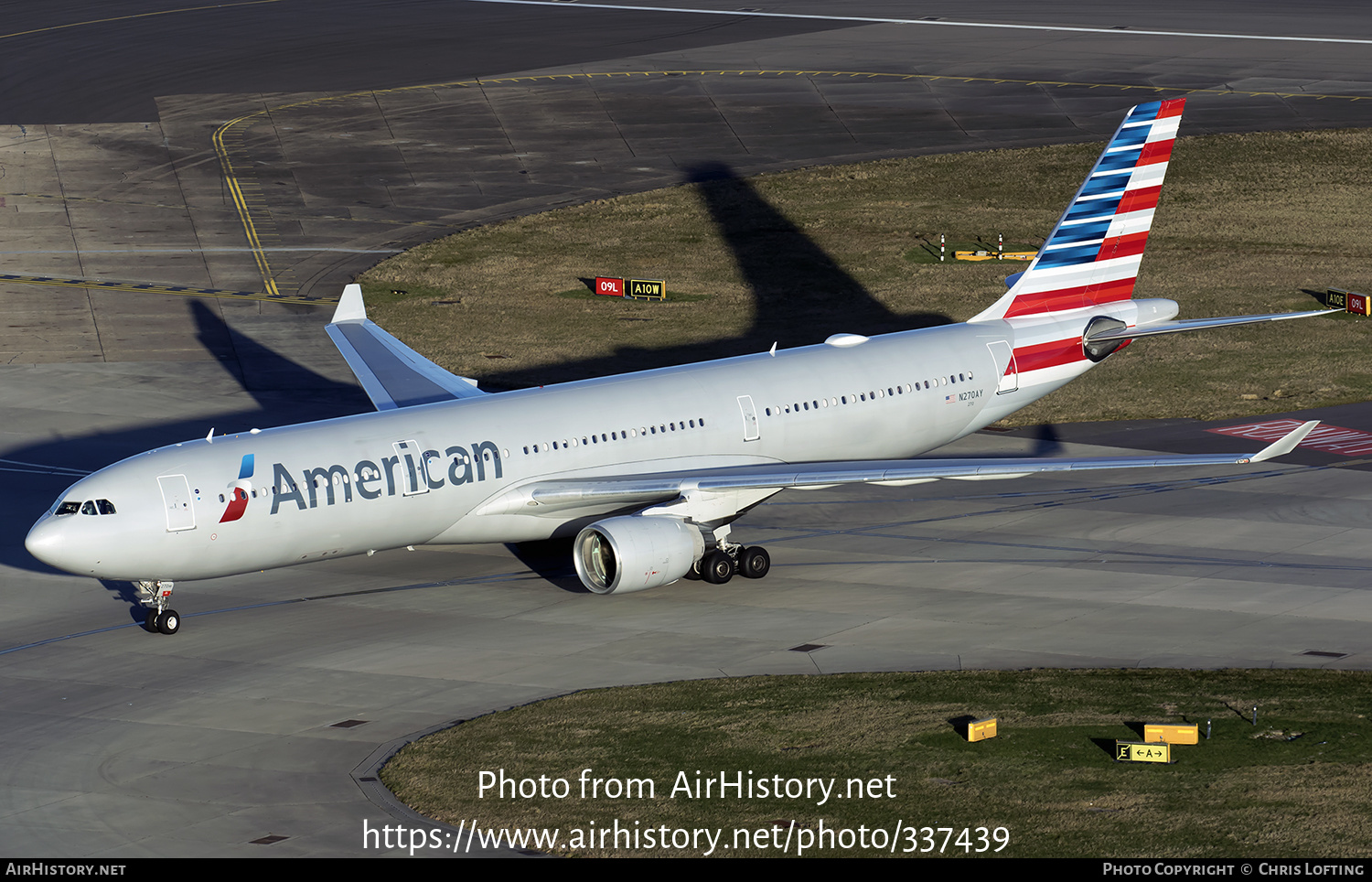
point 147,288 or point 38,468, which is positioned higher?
point 147,288

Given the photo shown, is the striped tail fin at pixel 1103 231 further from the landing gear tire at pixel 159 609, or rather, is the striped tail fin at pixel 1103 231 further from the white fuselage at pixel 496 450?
the landing gear tire at pixel 159 609

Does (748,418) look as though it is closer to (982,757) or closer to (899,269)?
(982,757)

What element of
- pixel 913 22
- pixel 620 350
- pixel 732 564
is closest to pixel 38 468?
pixel 620 350

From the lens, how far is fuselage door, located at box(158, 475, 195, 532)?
3634 cm

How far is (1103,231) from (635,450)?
55.7ft

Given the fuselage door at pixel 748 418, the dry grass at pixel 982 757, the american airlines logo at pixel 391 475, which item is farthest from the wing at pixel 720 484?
the dry grass at pixel 982 757

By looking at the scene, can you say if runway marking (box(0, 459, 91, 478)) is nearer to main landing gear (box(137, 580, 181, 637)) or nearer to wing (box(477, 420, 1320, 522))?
main landing gear (box(137, 580, 181, 637))

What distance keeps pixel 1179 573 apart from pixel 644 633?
537 inches

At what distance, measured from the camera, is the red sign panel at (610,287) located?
71.3 m

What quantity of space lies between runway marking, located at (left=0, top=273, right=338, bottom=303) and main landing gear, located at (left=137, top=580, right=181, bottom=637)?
33972 mm

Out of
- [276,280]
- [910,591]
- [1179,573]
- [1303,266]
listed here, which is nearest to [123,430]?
[276,280]

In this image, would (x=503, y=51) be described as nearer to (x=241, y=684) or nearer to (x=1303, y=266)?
(x=1303, y=266)

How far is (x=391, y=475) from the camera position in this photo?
38562 mm

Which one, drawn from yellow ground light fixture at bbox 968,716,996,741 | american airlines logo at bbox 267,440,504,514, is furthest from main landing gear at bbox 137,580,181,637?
yellow ground light fixture at bbox 968,716,996,741
